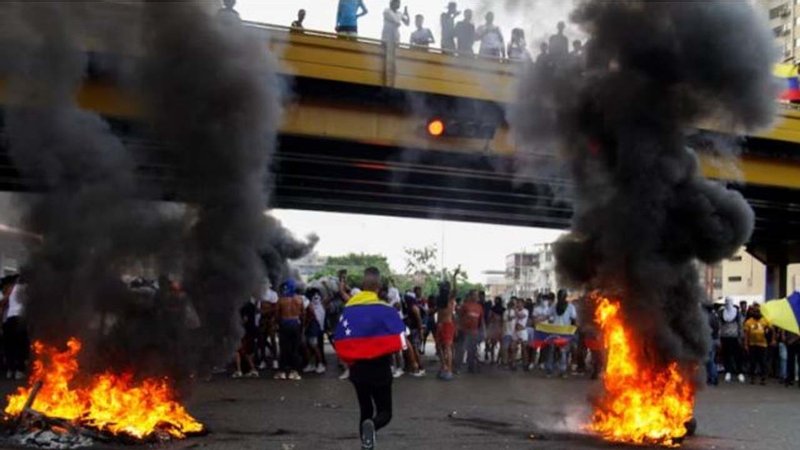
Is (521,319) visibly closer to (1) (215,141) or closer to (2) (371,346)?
(1) (215,141)

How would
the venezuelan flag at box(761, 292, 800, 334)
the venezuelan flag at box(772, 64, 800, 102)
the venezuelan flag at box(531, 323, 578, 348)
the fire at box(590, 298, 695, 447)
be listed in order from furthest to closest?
the venezuelan flag at box(772, 64, 800, 102), the venezuelan flag at box(531, 323, 578, 348), the venezuelan flag at box(761, 292, 800, 334), the fire at box(590, 298, 695, 447)

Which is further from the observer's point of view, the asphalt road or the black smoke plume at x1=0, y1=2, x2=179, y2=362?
the asphalt road

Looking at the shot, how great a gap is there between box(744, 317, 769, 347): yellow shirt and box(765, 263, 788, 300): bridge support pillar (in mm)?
16133

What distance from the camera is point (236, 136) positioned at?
28.9 ft

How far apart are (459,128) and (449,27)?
8.97 ft

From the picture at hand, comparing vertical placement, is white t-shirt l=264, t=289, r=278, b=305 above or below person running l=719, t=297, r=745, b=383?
above

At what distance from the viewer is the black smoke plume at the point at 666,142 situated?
923 centimetres

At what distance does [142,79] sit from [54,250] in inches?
74.9

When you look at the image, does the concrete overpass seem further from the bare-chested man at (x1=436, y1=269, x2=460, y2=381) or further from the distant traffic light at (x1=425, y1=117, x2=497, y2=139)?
the bare-chested man at (x1=436, y1=269, x2=460, y2=381)

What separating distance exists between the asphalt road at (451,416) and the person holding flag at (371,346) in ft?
3.50

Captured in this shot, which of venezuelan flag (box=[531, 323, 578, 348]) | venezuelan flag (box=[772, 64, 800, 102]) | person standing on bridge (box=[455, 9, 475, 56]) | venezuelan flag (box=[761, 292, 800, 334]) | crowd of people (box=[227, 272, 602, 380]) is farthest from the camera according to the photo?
venezuelan flag (box=[772, 64, 800, 102])

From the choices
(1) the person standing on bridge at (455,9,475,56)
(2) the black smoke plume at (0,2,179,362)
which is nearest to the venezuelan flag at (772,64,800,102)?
(1) the person standing on bridge at (455,9,475,56)

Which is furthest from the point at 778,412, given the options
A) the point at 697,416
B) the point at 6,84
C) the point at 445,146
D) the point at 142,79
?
the point at 6,84

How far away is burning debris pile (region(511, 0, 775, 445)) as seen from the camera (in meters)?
9.09
